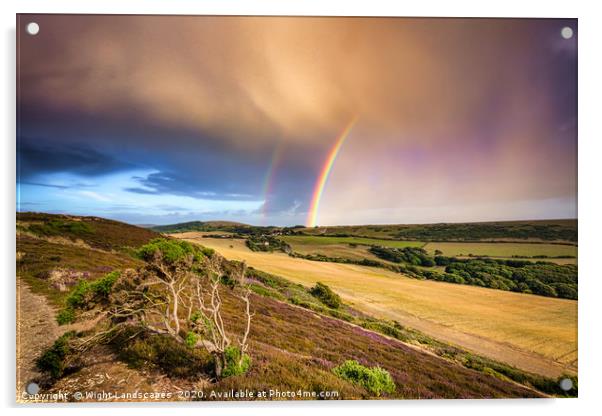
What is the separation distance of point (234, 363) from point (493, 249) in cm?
750

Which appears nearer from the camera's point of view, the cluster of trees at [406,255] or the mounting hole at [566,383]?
the mounting hole at [566,383]

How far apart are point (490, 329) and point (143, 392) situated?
24.7 ft

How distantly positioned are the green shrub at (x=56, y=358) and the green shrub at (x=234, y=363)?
8.59 ft

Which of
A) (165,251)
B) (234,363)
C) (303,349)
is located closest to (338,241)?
(303,349)

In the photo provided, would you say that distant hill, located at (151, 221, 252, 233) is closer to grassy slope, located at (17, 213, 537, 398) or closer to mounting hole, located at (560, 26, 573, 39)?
grassy slope, located at (17, 213, 537, 398)

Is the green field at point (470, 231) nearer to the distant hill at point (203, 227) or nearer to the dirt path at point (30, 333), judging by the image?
the distant hill at point (203, 227)

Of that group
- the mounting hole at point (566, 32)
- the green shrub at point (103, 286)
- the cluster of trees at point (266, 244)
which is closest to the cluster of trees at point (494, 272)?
the cluster of trees at point (266, 244)

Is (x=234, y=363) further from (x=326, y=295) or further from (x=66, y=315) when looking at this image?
(x=326, y=295)

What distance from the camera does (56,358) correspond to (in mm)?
4008

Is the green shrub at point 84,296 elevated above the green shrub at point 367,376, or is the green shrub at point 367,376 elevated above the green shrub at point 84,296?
the green shrub at point 84,296

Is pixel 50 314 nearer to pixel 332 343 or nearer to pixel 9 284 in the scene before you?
pixel 9 284

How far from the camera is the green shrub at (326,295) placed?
7031mm

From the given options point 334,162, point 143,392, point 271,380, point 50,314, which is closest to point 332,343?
point 271,380

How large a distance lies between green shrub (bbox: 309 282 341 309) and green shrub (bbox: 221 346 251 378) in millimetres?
3243
